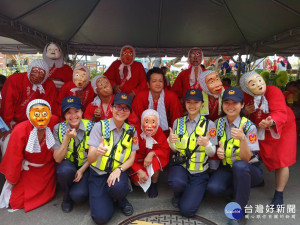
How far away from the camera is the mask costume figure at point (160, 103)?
3248 millimetres

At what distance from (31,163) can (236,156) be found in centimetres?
222

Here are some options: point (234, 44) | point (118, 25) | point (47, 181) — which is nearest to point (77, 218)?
point (47, 181)

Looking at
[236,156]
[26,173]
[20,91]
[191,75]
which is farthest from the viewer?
[191,75]

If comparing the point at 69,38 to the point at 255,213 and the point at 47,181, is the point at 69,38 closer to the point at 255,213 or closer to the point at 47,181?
the point at 47,181

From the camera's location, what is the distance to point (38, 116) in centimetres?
244

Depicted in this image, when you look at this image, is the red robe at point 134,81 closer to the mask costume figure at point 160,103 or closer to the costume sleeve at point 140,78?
the costume sleeve at point 140,78

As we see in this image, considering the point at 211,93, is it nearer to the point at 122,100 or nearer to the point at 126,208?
the point at 122,100

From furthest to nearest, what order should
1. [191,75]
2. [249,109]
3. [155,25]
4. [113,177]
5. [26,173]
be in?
[155,25] < [191,75] < [249,109] < [26,173] < [113,177]

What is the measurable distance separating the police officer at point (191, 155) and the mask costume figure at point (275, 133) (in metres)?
0.60

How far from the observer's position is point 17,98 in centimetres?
318

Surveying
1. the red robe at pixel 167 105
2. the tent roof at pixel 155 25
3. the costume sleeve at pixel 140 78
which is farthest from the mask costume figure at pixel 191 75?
the tent roof at pixel 155 25

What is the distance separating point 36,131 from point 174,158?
1527 mm

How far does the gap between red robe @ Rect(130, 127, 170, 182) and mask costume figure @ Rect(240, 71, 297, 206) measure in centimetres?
107

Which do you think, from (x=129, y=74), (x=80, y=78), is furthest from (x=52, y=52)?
(x=129, y=74)
